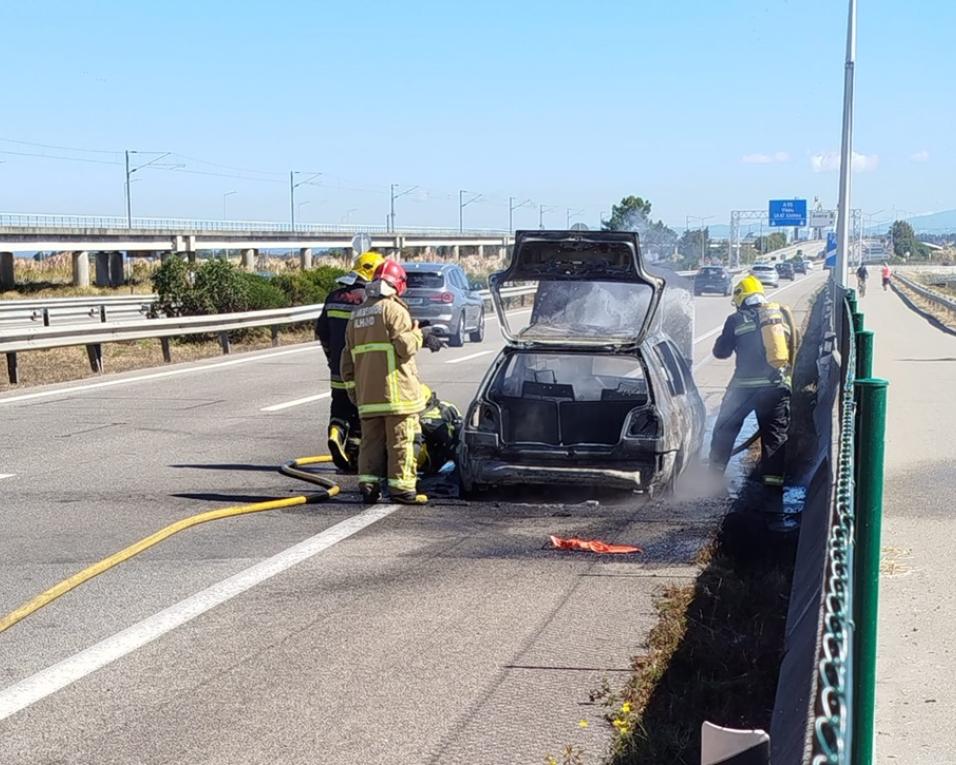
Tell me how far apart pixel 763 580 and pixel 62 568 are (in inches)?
161

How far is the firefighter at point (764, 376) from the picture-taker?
400 inches

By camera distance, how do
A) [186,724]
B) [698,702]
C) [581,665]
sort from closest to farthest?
[186,724], [698,702], [581,665]

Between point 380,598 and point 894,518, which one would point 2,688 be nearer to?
point 380,598

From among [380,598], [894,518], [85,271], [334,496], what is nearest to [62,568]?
Result: [380,598]

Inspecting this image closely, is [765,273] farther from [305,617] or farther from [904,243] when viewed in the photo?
[904,243]

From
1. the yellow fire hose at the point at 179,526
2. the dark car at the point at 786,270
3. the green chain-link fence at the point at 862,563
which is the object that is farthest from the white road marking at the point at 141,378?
the dark car at the point at 786,270

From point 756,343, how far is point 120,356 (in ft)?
54.2

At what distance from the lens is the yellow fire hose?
6516mm

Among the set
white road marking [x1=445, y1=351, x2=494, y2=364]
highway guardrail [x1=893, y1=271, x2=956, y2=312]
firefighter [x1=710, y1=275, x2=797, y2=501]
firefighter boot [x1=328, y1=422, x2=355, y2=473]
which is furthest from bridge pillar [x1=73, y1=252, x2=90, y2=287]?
firefighter [x1=710, y1=275, x2=797, y2=501]

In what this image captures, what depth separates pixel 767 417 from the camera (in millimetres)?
10250

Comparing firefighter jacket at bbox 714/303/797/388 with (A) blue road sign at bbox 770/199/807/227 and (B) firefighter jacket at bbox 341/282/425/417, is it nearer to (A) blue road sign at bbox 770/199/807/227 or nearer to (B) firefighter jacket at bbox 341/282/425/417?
(B) firefighter jacket at bbox 341/282/425/417

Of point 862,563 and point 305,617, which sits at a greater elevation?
point 862,563

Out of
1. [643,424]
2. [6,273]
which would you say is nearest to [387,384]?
[643,424]

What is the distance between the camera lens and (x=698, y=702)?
5.23 meters
